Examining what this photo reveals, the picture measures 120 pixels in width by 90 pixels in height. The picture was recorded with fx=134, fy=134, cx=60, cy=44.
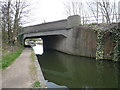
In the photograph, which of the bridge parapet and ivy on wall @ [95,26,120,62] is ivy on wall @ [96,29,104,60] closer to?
ivy on wall @ [95,26,120,62]

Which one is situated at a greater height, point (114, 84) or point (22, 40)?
point (22, 40)

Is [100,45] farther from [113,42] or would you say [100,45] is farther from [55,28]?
[55,28]

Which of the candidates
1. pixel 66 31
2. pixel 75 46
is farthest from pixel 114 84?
pixel 66 31

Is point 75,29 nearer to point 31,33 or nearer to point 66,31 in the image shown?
point 66,31

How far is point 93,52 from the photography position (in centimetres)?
1434

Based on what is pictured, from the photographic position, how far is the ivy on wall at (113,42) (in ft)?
38.8

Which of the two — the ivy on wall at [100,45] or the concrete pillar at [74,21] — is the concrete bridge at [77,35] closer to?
the concrete pillar at [74,21]

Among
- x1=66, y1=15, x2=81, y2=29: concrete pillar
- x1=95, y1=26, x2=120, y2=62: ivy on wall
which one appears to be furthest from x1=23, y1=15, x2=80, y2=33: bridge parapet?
x1=95, y1=26, x2=120, y2=62: ivy on wall

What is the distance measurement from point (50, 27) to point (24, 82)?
55.4 feet

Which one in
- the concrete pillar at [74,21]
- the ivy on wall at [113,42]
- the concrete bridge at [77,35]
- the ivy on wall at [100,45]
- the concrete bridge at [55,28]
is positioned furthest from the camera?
the concrete bridge at [55,28]

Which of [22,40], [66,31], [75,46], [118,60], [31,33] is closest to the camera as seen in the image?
[118,60]

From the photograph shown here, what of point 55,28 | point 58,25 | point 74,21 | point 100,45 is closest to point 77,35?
point 74,21

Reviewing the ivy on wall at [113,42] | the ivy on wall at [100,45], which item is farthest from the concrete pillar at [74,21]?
the ivy on wall at [100,45]

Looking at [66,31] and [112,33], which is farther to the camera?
[66,31]
